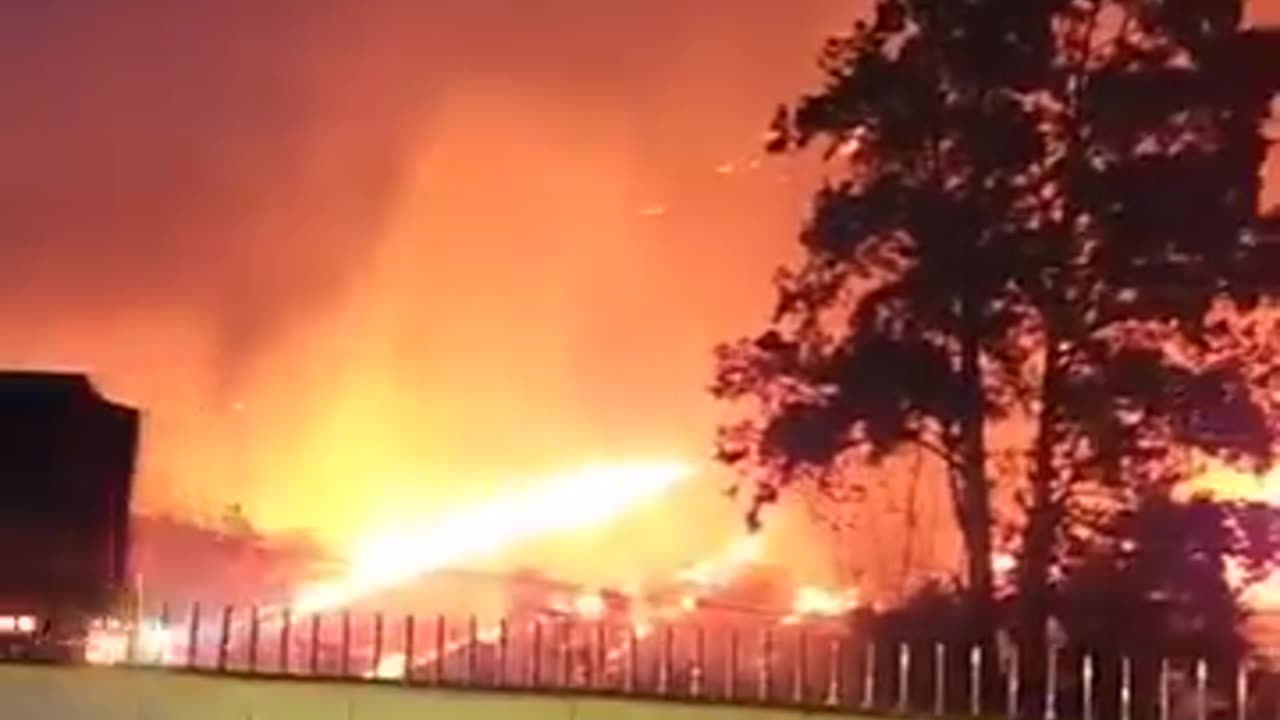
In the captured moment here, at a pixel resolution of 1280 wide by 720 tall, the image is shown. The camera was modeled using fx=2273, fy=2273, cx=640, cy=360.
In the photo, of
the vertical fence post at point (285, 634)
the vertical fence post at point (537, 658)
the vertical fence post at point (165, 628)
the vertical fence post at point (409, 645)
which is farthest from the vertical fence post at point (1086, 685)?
the vertical fence post at point (165, 628)

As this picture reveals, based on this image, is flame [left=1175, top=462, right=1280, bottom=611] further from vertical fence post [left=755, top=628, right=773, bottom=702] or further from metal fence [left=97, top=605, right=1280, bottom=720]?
vertical fence post [left=755, top=628, right=773, bottom=702]

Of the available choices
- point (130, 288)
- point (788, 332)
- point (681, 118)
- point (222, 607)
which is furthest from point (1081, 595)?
point (130, 288)

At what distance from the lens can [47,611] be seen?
7.07 ft

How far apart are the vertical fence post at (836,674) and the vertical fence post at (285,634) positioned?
1.64 feet

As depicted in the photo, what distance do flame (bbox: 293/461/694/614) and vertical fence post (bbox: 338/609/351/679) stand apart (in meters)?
0.01

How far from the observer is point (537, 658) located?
2090 millimetres

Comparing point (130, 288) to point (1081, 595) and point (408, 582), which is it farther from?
point (1081, 595)

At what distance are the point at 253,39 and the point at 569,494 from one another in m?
0.55

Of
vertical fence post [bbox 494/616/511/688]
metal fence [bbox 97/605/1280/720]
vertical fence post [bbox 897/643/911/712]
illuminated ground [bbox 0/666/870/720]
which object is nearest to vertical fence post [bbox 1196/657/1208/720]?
metal fence [bbox 97/605/1280/720]

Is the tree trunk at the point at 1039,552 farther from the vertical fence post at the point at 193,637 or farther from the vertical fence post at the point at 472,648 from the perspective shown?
the vertical fence post at the point at 193,637

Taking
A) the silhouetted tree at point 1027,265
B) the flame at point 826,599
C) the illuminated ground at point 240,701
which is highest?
the silhouetted tree at point 1027,265

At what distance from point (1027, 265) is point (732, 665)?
1.48 ft

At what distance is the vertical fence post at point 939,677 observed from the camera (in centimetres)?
204

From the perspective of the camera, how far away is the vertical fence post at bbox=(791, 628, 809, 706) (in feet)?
6.75
